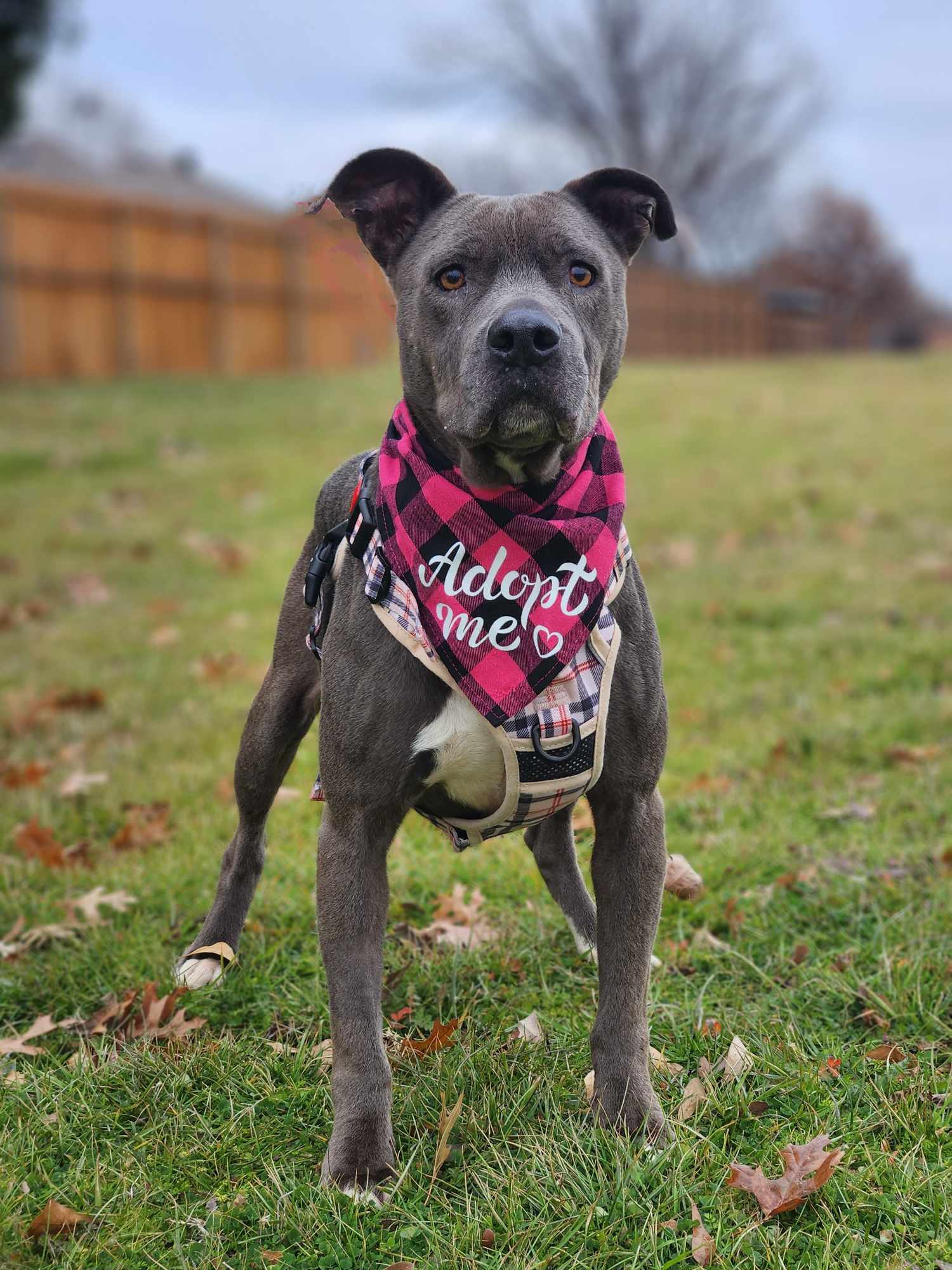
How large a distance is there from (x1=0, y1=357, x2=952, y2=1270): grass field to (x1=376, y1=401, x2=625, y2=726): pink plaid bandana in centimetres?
100

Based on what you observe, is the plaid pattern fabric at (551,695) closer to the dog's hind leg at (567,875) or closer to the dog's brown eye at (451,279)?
the dog's brown eye at (451,279)

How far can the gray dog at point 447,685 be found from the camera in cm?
250

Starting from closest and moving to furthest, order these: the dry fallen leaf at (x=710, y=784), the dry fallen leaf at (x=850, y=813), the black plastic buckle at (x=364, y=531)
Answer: the black plastic buckle at (x=364, y=531) → the dry fallen leaf at (x=850, y=813) → the dry fallen leaf at (x=710, y=784)

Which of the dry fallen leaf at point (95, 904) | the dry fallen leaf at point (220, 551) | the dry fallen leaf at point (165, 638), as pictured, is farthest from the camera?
the dry fallen leaf at point (220, 551)

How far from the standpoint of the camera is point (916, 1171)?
2.50 m

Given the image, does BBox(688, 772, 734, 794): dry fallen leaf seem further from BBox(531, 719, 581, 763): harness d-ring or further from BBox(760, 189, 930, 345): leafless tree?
BBox(760, 189, 930, 345): leafless tree

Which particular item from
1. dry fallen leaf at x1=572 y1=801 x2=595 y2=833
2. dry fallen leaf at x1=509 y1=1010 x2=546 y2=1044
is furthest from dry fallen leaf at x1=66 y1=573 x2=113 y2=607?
dry fallen leaf at x1=509 y1=1010 x2=546 y2=1044

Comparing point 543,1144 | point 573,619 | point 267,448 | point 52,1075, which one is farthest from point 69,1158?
point 267,448

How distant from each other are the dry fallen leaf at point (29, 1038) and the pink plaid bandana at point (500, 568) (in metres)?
1.54

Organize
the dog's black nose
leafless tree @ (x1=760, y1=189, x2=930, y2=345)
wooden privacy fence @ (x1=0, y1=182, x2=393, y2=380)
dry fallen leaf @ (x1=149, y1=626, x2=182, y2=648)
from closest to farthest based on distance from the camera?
the dog's black nose, dry fallen leaf @ (x1=149, y1=626, x2=182, y2=648), wooden privacy fence @ (x1=0, y1=182, x2=393, y2=380), leafless tree @ (x1=760, y1=189, x2=930, y2=345)

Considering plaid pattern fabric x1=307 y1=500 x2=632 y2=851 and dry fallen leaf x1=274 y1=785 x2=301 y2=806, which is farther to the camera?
dry fallen leaf x1=274 y1=785 x2=301 y2=806

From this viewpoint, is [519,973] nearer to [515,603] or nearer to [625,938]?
[625,938]

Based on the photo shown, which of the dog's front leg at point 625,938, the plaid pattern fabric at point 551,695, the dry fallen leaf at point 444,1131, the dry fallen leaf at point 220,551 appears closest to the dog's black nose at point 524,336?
the plaid pattern fabric at point 551,695

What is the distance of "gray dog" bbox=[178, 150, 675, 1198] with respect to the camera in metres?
2.50
